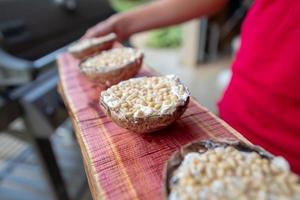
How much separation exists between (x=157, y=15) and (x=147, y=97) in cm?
51

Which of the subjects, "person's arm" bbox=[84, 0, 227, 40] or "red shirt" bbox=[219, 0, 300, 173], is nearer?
"red shirt" bbox=[219, 0, 300, 173]

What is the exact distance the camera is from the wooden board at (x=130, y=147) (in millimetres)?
361

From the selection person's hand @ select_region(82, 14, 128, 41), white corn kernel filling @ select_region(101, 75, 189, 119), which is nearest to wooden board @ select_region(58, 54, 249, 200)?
white corn kernel filling @ select_region(101, 75, 189, 119)

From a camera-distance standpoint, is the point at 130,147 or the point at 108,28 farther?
the point at 108,28

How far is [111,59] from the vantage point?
0.63 meters

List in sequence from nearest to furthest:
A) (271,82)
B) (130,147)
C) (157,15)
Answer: (130,147) → (271,82) → (157,15)

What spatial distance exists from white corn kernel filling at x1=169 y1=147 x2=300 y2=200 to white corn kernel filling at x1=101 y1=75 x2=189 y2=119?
0.11m

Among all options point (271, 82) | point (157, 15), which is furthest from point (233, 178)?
point (157, 15)

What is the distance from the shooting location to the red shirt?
538mm

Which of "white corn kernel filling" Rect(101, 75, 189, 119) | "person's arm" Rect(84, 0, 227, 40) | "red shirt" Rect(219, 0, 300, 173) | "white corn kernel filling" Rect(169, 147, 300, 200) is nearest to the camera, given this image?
"white corn kernel filling" Rect(169, 147, 300, 200)

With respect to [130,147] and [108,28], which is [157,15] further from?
[130,147]

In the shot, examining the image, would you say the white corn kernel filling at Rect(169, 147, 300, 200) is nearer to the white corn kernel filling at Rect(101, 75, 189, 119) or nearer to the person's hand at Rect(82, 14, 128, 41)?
the white corn kernel filling at Rect(101, 75, 189, 119)

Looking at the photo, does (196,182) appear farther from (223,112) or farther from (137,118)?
(223,112)

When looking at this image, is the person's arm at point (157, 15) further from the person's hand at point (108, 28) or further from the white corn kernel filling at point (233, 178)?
the white corn kernel filling at point (233, 178)
